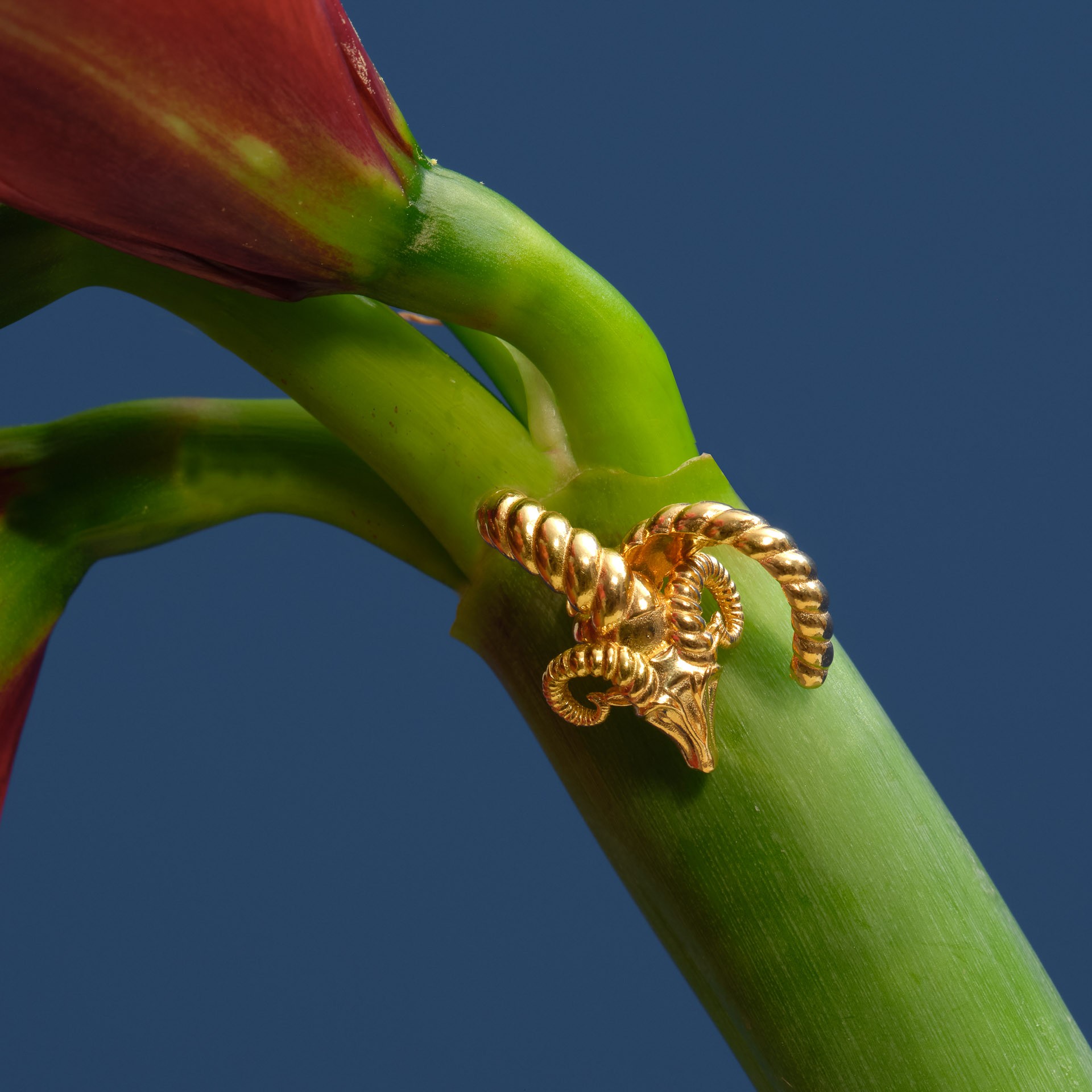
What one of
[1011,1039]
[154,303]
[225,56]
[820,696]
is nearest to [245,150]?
[225,56]

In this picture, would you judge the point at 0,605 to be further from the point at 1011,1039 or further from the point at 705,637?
the point at 1011,1039

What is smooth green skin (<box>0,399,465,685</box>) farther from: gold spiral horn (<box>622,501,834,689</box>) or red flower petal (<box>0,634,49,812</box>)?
gold spiral horn (<box>622,501,834,689</box>)

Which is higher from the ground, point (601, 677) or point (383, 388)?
point (383, 388)

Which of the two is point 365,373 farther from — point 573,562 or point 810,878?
point 810,878

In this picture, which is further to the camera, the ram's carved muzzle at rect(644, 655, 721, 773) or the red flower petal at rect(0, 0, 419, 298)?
the ram's carved muzzle at rect(644, 655, 721, 773)

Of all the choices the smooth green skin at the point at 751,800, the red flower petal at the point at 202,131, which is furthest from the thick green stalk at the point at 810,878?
the red flower petal at the point at 202,131

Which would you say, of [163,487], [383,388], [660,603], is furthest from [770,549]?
[163,487]

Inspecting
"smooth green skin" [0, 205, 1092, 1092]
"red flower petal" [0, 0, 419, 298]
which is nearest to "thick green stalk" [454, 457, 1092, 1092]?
"smooth green skin" [0, 205, 1092, 1092]
